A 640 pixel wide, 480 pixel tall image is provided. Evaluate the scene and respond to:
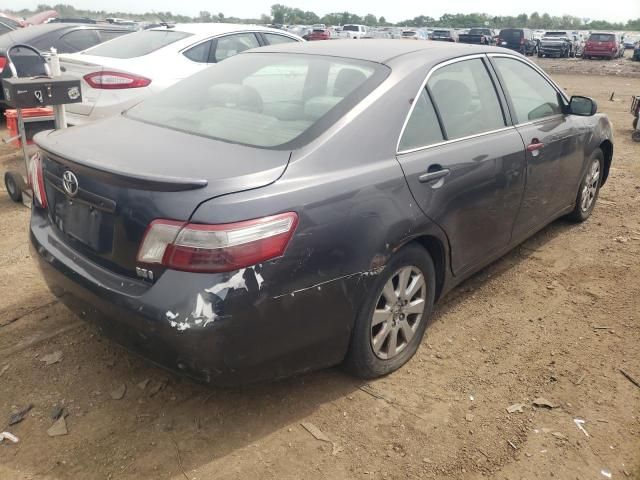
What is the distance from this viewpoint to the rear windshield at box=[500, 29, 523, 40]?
3522 centimetres

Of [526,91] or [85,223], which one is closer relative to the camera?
[85,223]

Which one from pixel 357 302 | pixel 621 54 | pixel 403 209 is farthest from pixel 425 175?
pixel 621 54

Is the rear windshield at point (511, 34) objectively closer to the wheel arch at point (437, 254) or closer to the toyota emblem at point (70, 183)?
the wheel arch at point (437, 254)

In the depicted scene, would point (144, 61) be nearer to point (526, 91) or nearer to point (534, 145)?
point (526, 91)

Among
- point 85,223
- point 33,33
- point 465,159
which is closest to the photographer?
point 85,223

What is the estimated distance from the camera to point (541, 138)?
158 inches

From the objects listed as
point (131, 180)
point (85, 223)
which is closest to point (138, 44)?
point (85, 223)

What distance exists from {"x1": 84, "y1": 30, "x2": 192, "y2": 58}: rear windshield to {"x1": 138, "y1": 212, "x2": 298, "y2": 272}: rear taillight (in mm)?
5271

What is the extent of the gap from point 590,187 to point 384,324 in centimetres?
334

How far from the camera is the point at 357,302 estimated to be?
8.68 ft

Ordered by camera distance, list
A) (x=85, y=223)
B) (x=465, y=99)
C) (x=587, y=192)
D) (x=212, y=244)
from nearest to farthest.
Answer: (x=212, y=244) → (x=85, y=223) → (x=465, y=99) → (x=587, y=192)

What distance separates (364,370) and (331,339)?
1.34 feet

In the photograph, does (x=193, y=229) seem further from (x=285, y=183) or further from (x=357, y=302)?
(x=357, y=302)

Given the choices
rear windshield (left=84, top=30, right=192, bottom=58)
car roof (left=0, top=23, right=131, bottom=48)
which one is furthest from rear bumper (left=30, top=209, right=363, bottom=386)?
car roof (left=0, top=23, right=131, bottom=48)
